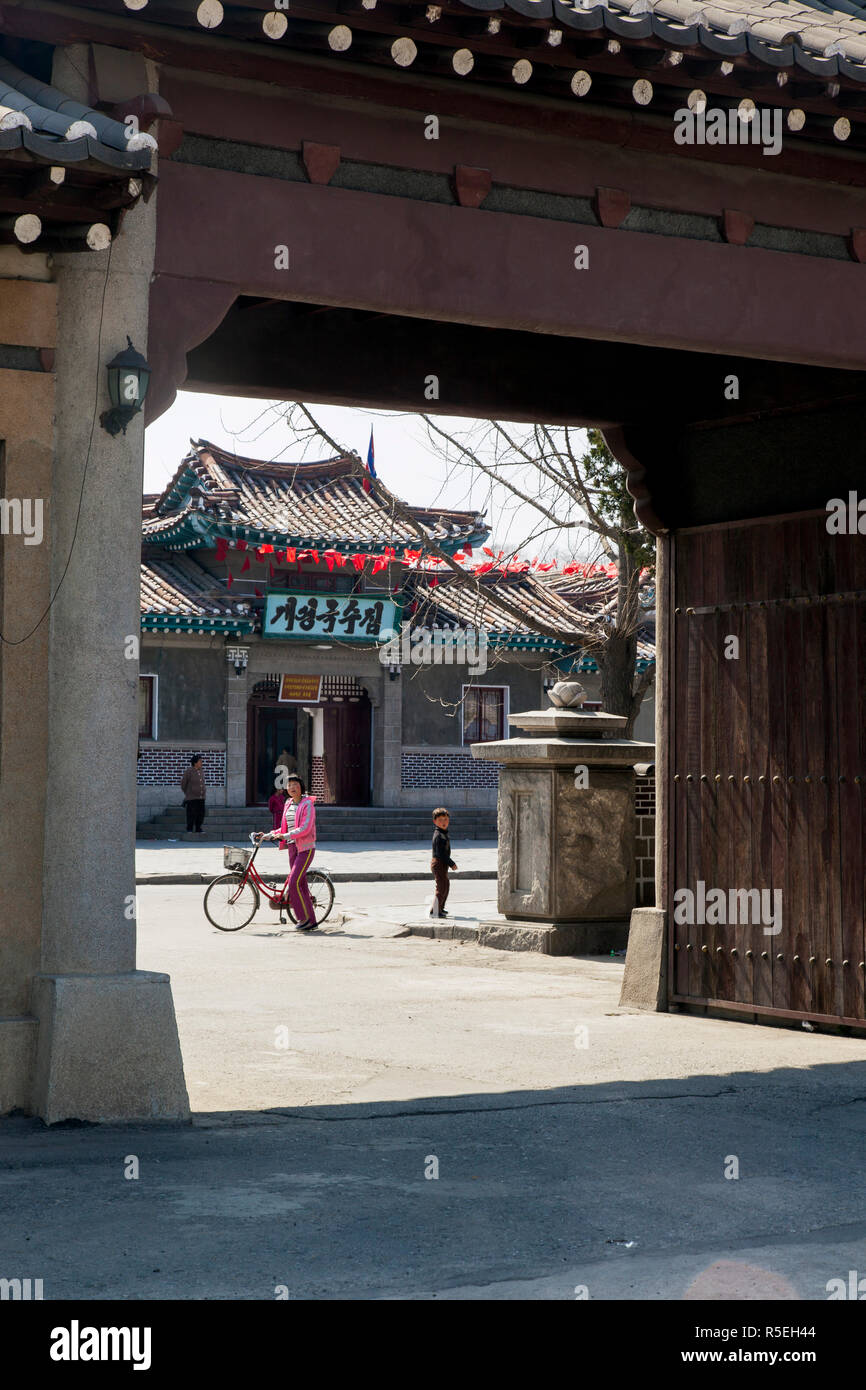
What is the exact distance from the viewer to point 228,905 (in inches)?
652

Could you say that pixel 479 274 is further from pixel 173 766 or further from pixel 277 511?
pixel 277 511

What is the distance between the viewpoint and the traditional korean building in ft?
117

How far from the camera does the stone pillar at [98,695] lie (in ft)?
20.7

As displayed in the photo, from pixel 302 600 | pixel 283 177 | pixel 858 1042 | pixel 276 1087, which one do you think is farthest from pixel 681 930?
pixel 302 600

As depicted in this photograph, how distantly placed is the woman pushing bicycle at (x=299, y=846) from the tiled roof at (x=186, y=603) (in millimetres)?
17333

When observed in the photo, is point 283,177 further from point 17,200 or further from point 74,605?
point 74,605

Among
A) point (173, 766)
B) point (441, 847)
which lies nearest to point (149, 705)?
point (173, 766)

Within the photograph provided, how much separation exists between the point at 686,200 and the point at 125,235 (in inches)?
114

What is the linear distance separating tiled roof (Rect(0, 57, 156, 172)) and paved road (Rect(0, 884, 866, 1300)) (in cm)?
347

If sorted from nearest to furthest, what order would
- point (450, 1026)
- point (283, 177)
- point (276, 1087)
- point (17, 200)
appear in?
point (17, 200), point (283, 177), point (276, 1087), point (450, 1026)

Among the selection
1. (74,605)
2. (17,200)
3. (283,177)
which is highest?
(283,177)

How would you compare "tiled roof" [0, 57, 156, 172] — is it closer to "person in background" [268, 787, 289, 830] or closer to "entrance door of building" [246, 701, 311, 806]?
"person in background" [268, 787, 289, 830]

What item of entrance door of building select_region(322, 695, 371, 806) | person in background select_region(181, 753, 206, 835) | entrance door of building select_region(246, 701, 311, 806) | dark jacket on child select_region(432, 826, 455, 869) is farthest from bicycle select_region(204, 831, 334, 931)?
entrance door of building select_region(322, 695, 371, 806)
